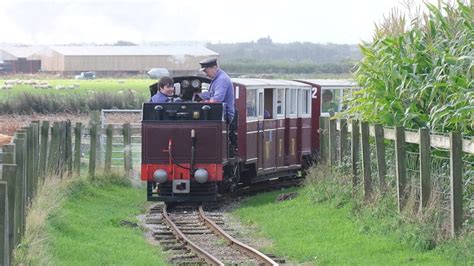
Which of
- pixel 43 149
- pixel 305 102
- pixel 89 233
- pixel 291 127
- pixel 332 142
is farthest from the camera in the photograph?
pixel 305 102

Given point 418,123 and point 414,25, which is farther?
point 414,25

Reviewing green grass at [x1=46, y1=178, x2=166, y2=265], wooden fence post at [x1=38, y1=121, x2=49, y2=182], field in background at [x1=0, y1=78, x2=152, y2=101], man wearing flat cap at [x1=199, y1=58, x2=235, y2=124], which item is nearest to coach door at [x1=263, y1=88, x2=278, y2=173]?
green grass at [x1=46, y1=178, x2=166, y2=265]

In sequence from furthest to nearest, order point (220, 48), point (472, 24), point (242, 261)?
1. point (220, 48)
2. point (472, 24)
3. point (242, 261)

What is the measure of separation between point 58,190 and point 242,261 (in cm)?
591

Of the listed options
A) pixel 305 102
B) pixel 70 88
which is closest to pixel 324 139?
pixel 305 102

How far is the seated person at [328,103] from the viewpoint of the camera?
1225 inches

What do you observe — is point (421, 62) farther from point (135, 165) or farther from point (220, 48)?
point (220, 48)

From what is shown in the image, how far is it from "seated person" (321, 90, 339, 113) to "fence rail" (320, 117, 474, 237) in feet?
32.9

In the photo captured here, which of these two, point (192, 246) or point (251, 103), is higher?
point (251, 103)

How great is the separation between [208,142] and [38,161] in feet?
12.0

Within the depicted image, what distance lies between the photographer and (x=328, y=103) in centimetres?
3123

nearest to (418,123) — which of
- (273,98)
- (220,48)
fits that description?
(273,98)

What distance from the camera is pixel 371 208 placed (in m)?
17.2

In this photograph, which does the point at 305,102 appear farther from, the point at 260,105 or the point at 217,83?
the point at 217,83
